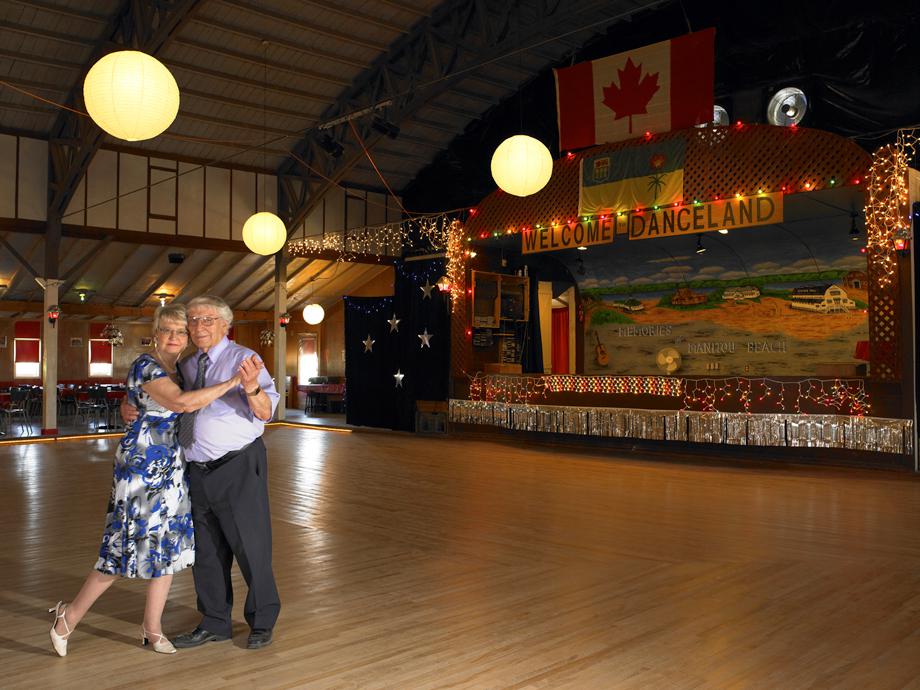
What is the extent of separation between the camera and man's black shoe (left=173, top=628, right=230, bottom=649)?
3.04 m

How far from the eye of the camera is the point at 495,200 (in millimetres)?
11016

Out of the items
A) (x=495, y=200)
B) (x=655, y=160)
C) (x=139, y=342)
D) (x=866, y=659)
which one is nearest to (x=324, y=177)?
(x=495, y=200)

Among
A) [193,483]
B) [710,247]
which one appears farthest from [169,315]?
[710,247]

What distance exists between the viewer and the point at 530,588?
3.84 metres

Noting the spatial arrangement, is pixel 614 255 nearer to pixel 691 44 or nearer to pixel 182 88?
pixel 691 44

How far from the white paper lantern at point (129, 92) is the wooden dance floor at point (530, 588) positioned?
2668 millimetres

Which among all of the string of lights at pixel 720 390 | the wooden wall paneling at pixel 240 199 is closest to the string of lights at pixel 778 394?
the string of lights at pixel 720 390

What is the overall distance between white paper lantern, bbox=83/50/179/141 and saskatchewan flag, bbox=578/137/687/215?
5531 millimetres

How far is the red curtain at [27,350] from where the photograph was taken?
55.4ft

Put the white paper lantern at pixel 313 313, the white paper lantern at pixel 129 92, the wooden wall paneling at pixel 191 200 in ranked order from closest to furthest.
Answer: the white paper lantern at pixel 129 92, the wooden wall paneling at pixel 191 200, the white paper lantern at pixel 313 313

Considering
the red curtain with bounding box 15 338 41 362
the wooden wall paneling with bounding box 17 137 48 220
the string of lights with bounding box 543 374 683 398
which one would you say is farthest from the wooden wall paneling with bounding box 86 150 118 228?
the string of lights with bounding box 543 374 683 398

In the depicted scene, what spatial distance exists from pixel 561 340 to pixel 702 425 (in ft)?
14.3

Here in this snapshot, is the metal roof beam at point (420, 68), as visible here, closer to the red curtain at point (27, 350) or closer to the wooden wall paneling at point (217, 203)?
the wooden wall paneling at point (217, 203)

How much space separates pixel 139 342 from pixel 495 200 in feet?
35.1
